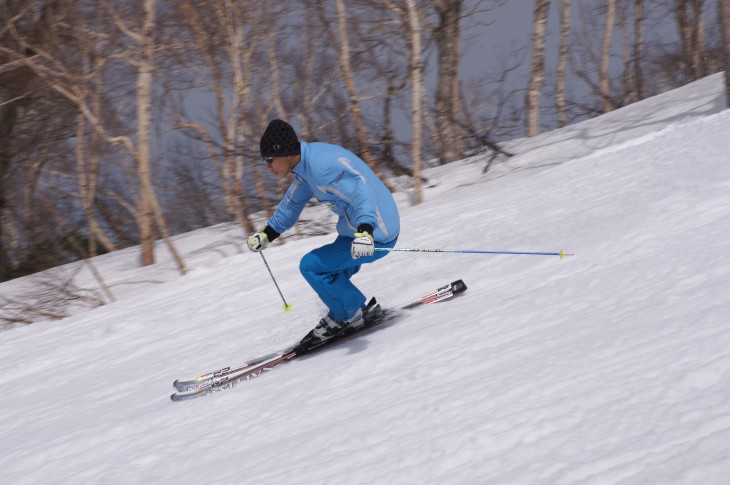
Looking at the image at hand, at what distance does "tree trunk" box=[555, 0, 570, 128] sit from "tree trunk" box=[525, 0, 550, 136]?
293 cm

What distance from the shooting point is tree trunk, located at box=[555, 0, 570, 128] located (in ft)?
64.8

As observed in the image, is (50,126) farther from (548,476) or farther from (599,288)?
(548,476)

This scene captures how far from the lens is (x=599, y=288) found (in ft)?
15.8

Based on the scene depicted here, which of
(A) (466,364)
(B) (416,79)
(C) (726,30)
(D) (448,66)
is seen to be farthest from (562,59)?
(A) (466,364)

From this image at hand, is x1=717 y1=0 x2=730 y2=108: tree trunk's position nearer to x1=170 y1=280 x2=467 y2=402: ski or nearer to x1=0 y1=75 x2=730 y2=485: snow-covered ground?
x1=0 y1=75 x2=730 y2=485: snow-covered ground

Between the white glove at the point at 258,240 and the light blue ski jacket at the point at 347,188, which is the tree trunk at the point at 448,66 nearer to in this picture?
the white glove at the point at 258,240

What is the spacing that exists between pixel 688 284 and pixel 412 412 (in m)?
1.69

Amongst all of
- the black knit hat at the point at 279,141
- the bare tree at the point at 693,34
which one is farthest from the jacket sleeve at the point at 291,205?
the bare tree at the point at 693,34

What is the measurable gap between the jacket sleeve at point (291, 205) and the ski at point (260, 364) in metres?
0.91

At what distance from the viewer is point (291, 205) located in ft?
18.5

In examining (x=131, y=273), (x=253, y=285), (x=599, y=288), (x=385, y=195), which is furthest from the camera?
(x=131, y=273)

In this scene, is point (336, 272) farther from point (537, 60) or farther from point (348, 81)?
point (537, 60)

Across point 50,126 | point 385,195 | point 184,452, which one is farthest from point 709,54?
point 184,452

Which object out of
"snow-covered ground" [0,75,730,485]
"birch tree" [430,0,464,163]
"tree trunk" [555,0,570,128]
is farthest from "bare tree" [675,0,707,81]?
"snow-covered ground" [0,75,730,485]
